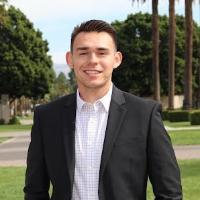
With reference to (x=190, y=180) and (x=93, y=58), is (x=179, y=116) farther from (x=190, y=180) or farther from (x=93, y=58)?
(x=93, y=58)

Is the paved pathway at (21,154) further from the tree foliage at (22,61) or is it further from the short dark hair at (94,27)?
the tree foliage at (22,61)

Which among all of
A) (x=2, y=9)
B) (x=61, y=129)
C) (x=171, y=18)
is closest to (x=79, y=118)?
(x=61, y=129)

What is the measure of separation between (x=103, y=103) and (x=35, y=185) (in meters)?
0.56

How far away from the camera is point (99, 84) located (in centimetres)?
321

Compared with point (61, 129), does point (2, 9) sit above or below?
above

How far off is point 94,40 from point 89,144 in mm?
526

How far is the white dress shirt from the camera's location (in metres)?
3.09

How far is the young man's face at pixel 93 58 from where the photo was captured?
318 cm

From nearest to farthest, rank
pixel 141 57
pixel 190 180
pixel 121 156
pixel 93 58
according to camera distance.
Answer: pixel 121 156, pixel 93 58, pixel 190 180, pixel 141 57

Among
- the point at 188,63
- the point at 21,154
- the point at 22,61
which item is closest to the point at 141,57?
the point at 22,61

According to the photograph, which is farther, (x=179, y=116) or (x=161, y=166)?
(x=179, y=116)

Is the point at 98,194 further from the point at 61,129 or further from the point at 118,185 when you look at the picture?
the point at 61,129

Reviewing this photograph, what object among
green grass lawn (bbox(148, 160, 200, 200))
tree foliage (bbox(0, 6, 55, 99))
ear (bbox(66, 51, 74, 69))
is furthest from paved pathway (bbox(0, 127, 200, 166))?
tree foliage (bbox(0, 6, 55, 99))

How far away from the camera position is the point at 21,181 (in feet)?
41.8
